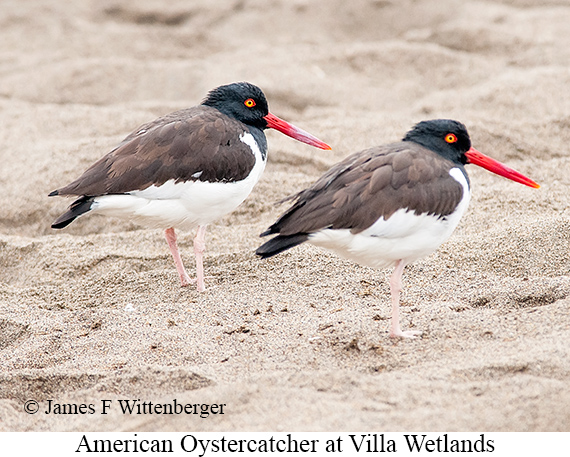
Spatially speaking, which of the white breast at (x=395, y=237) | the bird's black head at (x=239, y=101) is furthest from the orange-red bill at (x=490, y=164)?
the bird's black head at (x=239, y=101)

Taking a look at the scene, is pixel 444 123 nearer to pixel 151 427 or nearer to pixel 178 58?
pixel 151 427

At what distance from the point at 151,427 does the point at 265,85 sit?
6308mm

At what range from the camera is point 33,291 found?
5.73 m

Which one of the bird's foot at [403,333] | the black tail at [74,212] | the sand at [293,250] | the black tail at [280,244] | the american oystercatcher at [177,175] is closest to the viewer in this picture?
the sand at [293,250]

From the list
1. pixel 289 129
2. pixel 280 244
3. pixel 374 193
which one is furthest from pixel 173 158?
pixel 374 193

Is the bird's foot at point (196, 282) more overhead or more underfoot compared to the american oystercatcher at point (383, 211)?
more underfoot

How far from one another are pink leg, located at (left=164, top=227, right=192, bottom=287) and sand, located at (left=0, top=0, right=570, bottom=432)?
166mm

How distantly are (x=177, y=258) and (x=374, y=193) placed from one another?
6.72 ft

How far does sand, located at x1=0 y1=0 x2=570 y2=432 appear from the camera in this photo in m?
3.72

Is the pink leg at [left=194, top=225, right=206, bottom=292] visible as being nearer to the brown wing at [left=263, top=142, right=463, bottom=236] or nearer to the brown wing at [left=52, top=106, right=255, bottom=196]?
the brown wing at [left=52, top=106, right=255, bottom=196]

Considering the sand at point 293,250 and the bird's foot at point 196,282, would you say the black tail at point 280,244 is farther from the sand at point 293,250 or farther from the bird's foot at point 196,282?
the bird's foot at point 196,282

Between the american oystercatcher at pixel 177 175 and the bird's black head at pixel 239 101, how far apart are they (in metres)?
0.10

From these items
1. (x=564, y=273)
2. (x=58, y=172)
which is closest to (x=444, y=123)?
(x=564, y=273)

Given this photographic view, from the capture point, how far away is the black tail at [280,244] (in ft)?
14.0
